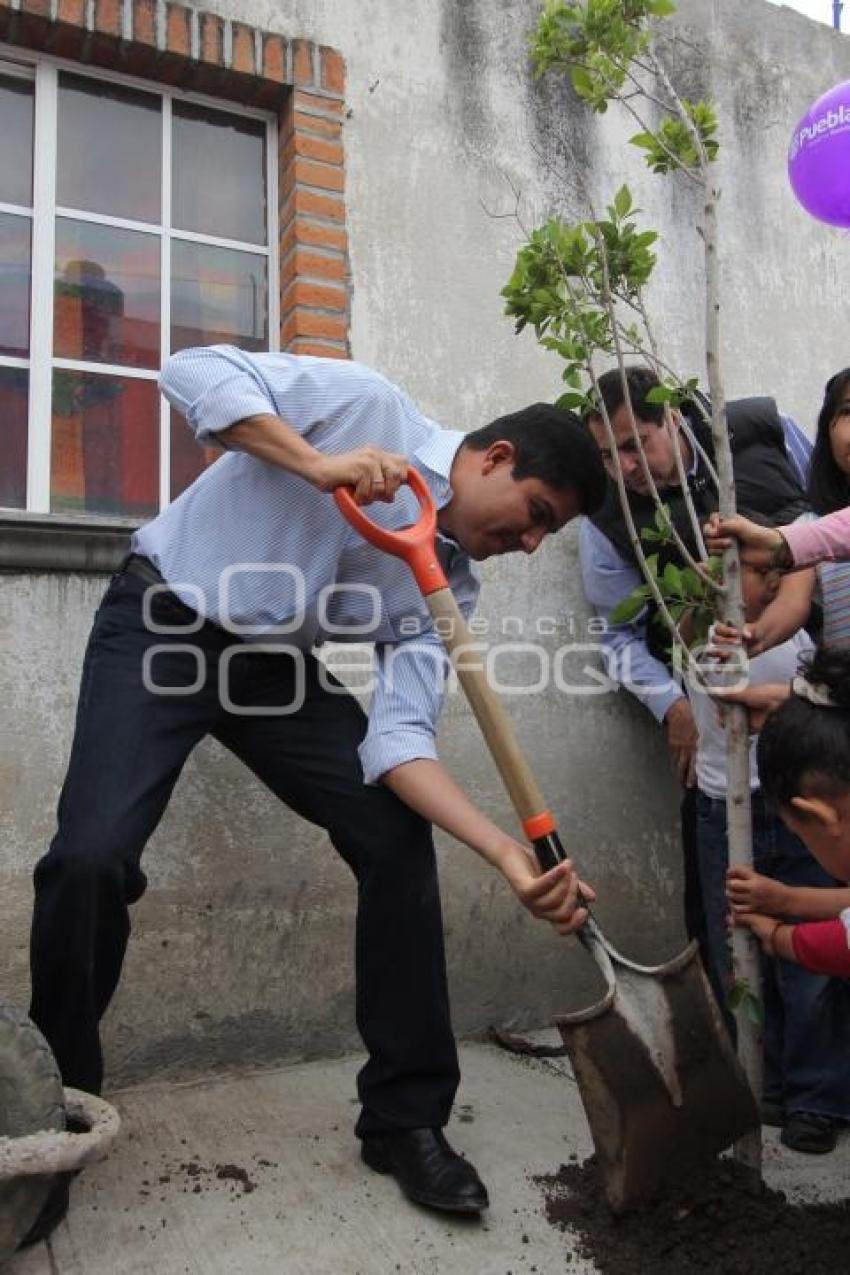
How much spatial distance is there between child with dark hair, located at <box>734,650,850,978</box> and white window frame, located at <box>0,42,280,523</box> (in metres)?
1.85

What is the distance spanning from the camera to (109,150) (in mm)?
3223

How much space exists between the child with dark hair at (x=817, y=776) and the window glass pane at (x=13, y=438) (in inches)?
82.0

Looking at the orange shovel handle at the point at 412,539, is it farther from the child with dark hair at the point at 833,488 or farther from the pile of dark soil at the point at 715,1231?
the pile of dark soil at the point at 715,1231

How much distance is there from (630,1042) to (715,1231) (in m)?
0.37

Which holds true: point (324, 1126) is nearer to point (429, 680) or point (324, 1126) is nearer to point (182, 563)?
point (429, 680)

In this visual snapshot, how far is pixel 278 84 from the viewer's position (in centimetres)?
329

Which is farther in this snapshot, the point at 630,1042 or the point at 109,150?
the point at 109,150

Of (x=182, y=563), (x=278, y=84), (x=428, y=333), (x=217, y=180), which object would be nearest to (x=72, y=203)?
(x=217, y=180)

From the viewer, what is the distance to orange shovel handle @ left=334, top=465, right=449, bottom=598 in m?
2.01

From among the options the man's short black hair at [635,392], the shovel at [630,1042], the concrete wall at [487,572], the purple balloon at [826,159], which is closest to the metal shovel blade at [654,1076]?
the shovel at [630,1042]

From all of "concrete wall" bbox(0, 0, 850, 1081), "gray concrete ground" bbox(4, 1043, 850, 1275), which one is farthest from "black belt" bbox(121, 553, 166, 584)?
"gray concrete ground" bbox(4, 1043, 850, 1275)

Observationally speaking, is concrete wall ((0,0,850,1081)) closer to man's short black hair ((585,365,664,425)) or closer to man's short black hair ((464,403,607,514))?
man's short black hair ((585,365,664,425))

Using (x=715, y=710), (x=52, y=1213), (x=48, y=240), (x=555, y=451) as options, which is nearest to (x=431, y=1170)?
(x=52, y=1213)

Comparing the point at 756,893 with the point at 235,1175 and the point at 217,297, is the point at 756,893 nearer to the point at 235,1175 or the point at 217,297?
the point at 235,1175
